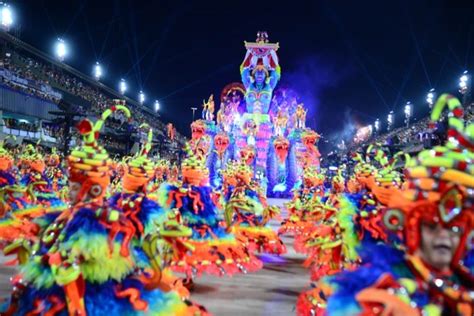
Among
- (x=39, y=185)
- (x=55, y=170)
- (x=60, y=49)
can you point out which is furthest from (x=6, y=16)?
(x=39, y=185)

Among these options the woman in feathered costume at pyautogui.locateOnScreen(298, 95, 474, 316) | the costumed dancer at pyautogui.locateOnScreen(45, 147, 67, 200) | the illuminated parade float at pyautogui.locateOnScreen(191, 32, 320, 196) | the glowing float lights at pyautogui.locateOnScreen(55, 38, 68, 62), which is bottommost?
the woman in feathered costume at pyautogui.locateOnScreen(298, 95, 474, 316)

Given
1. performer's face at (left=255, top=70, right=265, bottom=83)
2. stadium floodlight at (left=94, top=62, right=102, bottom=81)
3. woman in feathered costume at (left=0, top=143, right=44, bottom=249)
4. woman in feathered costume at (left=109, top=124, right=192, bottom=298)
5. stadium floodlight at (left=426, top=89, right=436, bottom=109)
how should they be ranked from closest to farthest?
woman in feathered costume at (left=109, top=124, right=192, bottom=298) < woman in feathered costume at (left=0, top=143, right=44, bottom=249) < stadium floodlight at (left=426, top=89, right=436, bottom=109) < performer's face at (left=255, top=70, right=265, bottom=83) < stadium floodlight at (left=94, top=62, right=102, bottom=81)

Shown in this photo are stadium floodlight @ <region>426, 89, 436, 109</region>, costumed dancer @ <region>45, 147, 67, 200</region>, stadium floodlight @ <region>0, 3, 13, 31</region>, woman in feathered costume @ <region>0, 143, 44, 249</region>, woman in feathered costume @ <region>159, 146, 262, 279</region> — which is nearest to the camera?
woman in feathered costume @ <region>159, 146, 262, 279</region>

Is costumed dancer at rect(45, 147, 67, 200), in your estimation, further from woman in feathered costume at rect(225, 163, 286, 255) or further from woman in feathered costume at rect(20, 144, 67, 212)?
woman in feathered costume at rect(225, 163, 286, 255)

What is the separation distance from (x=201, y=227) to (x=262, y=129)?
29.0 m

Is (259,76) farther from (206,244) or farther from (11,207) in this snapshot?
(206,244)

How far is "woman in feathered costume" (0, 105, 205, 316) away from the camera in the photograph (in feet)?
11.8

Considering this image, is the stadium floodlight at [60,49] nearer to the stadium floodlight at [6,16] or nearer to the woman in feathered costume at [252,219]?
the stadium floodlight at [6,16]

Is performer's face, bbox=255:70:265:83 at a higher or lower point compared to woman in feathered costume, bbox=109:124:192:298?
higher

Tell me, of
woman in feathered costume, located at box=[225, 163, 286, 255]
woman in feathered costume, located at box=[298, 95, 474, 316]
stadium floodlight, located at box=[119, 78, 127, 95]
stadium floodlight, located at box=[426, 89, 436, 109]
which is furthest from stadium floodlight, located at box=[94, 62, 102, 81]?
woman in feathered costume, located at box=[298, 95, 474, 316]

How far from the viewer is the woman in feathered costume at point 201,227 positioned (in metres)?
8.05

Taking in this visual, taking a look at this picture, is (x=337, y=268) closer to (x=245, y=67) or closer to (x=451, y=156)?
(x=451, y=156)

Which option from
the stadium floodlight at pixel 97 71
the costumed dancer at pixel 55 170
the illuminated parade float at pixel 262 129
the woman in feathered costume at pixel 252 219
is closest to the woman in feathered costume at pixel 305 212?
the woman in feathered costume at pixel 252 219

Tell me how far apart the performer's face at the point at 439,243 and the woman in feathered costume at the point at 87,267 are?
6.54ft
